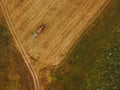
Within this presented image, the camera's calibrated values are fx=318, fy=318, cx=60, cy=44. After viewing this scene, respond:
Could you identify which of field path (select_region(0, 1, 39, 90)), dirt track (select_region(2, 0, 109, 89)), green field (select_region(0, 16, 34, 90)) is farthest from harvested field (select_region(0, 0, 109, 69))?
green field (select_region(0, 16, 34, 90))

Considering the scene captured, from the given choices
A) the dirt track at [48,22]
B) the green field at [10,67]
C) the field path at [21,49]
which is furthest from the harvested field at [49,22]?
the green field at [10,67]

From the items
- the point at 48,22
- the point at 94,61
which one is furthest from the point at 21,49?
the point at 94,61

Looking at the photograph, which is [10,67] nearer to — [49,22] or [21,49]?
[21,49]

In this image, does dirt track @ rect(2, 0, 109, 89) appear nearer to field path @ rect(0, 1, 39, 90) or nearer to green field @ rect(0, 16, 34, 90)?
field path @ rect(0, 1, 39, 90)

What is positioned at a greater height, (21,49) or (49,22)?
(49,22)

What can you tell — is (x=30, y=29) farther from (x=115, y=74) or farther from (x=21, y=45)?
(x=115, y=74)
